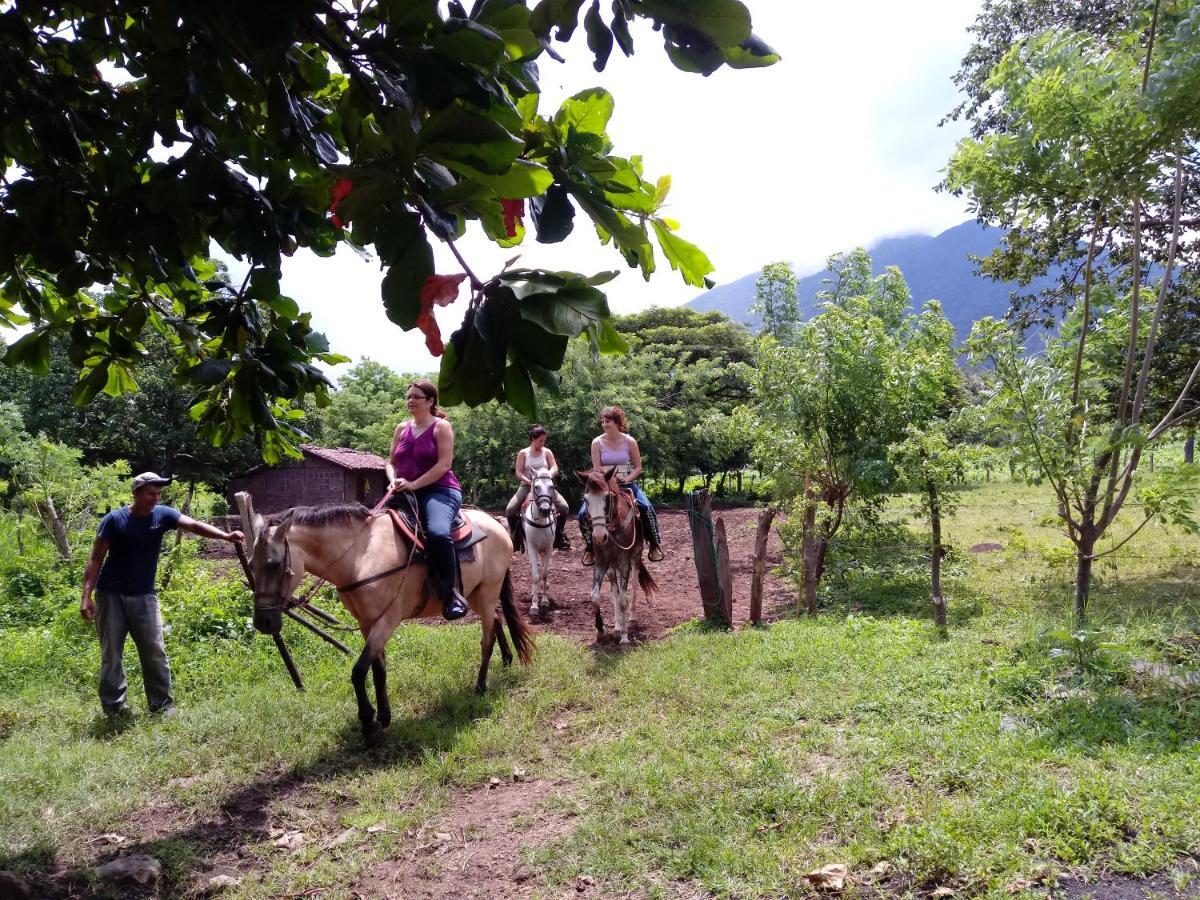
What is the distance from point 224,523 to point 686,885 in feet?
41.6

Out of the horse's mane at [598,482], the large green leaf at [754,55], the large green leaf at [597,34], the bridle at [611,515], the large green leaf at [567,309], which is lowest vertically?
the bridle at [611,515]

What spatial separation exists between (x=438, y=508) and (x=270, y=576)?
1.44 metres

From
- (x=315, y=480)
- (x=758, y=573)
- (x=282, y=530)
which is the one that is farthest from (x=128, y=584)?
(x=315, y=480)

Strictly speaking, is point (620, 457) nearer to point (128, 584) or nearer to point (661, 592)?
point (661, 592)

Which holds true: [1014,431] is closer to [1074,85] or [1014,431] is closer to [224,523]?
[1074,85]

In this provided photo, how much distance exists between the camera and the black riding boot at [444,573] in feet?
18.0

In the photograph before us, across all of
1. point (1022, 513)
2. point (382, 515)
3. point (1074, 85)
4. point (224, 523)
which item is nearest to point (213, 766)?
point (382, 515)

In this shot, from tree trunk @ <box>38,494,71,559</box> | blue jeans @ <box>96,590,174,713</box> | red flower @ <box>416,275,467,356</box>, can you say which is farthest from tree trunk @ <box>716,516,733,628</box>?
tree trunk @ <box>38,494,71,559</box>

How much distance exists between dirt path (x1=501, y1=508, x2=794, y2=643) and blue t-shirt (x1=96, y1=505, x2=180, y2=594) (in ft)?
13.7

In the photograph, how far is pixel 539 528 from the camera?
938 cm

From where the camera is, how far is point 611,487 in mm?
7555

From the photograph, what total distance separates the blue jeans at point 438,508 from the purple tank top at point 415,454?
0.26 feet

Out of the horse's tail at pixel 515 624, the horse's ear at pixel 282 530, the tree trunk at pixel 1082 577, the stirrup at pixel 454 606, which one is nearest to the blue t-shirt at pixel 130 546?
Answer: the horse's ear at pixel 282 530

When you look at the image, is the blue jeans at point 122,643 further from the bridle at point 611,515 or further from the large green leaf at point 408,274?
the large green leaf at point 408,274
